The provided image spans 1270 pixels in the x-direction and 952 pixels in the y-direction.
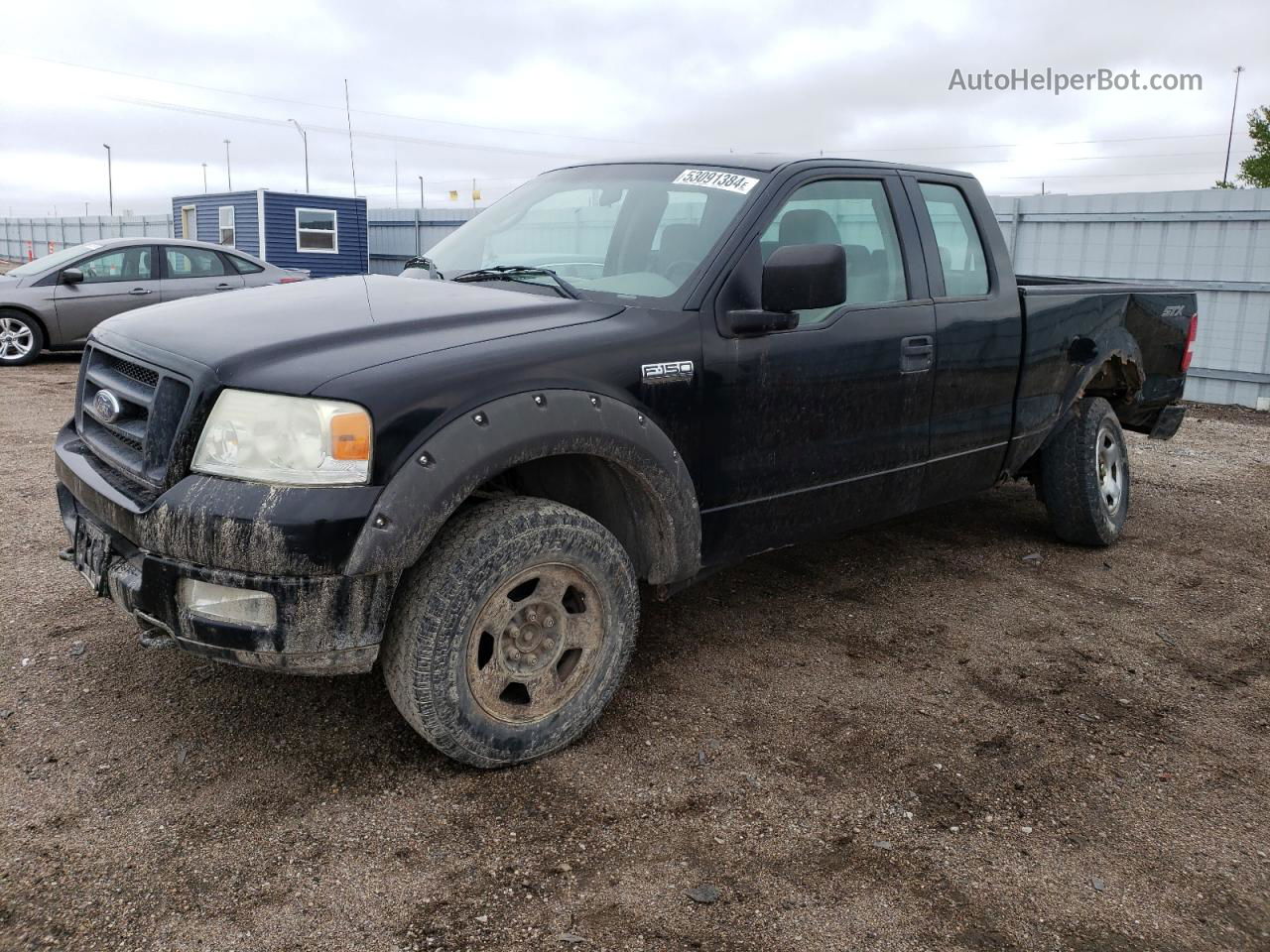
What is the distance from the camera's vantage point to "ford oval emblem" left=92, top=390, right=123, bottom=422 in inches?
123

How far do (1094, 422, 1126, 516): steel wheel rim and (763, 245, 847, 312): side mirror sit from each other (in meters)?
2.77

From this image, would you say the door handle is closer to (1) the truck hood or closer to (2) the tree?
(1) the truck hood

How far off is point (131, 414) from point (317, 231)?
22565 mm

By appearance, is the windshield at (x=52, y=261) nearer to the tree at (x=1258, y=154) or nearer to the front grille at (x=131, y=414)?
the front grille at (x=131, y=414)

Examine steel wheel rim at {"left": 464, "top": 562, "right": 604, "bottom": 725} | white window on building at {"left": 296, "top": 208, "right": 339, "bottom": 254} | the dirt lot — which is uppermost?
white window on building at {"left": 296, "top": 208, "right": 339, "bottom": 254}

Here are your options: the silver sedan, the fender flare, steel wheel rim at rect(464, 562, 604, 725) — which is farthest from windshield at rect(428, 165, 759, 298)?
the silver sedan

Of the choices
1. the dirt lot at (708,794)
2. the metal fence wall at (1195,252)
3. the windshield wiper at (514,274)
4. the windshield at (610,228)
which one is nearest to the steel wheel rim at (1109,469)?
the dirt lot at (708,794)

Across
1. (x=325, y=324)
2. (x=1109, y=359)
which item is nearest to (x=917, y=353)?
(x=1109, y=359)

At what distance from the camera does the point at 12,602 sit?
4270 mm

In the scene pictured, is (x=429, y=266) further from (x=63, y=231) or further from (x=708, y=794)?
(x=63, y=231)

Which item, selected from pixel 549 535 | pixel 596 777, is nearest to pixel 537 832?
pixel 596 777

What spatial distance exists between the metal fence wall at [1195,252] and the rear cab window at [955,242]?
23.9 ft

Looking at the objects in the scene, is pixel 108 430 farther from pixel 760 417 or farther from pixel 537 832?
pixel 760 417

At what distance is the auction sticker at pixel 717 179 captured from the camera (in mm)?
3709
